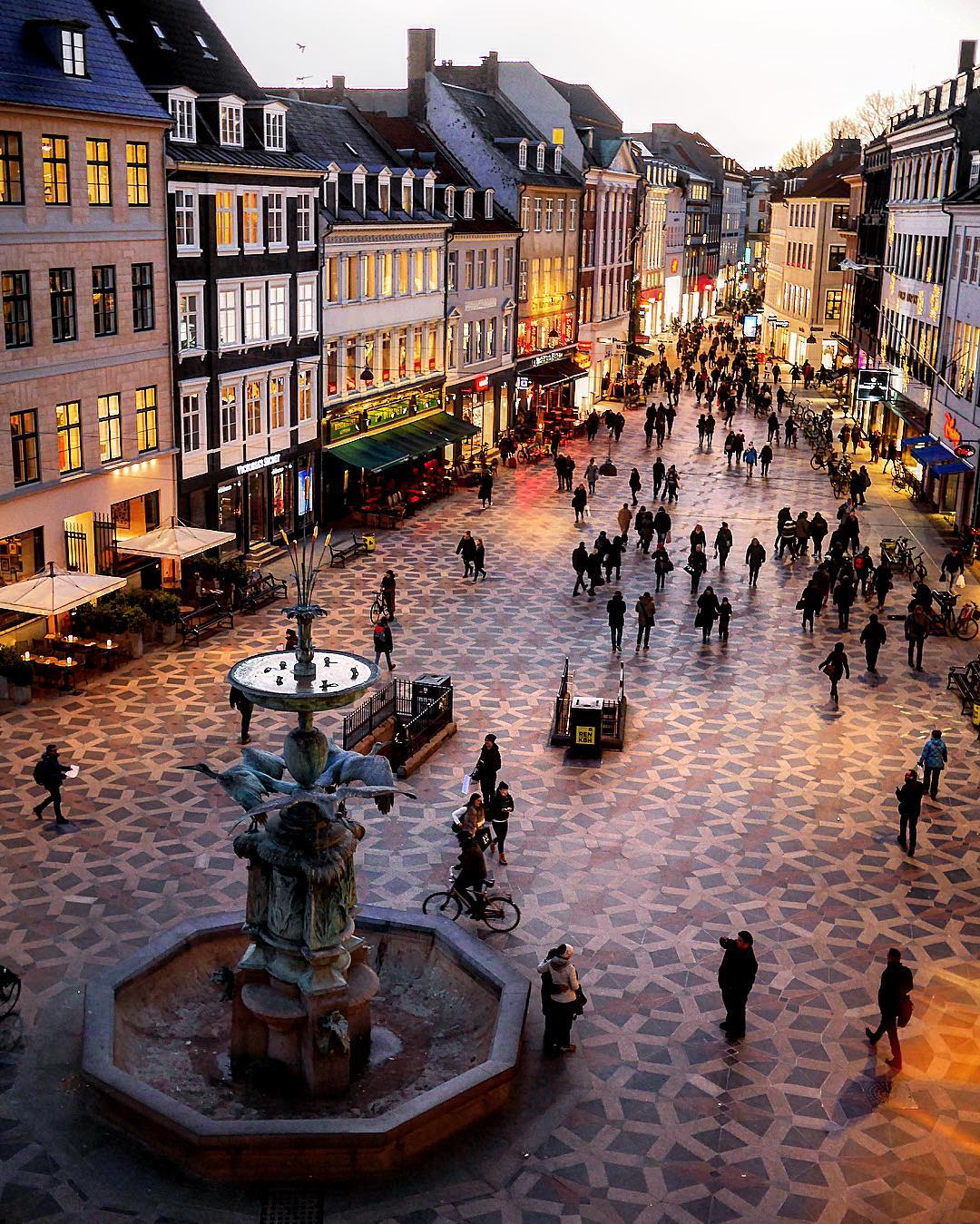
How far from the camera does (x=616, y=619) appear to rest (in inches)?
1174

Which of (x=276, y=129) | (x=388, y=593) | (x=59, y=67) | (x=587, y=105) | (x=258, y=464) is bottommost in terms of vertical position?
(x=388, y=593)

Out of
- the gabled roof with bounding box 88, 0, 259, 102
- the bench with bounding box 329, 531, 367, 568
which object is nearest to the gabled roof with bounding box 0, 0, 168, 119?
the gabled roof with bounding box 88, 0, 259, 102

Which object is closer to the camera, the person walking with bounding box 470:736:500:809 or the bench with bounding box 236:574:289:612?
the person walking with bounding box 470:736:500:809

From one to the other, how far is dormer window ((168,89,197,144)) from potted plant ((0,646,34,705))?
1445 cm

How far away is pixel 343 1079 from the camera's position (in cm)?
1409

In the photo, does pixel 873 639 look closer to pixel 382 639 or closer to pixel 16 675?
pixel 382 639

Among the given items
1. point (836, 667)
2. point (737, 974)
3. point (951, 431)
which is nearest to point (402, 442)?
point (951, 431)

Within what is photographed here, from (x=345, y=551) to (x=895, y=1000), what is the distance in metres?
26.3

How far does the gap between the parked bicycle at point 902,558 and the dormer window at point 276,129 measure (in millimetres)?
21126

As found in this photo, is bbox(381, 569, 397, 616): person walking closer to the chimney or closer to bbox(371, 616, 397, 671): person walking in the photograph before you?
bbox(371, 616, 397, 671): person walking

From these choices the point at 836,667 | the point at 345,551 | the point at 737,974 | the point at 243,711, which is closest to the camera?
the point at 737,974

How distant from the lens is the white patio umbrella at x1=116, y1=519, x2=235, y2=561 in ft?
101

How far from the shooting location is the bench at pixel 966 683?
26750 millimetres

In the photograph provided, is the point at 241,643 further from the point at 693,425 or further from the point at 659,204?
the point at 659,204
